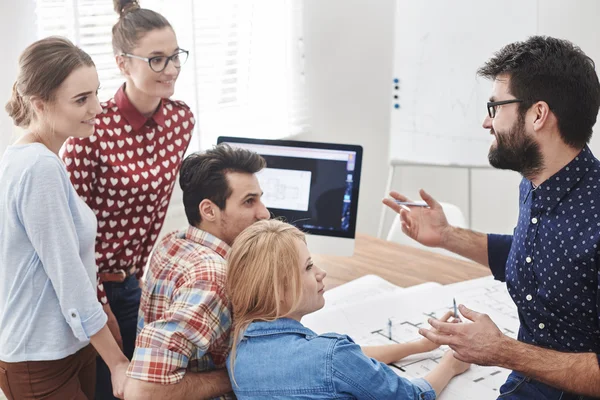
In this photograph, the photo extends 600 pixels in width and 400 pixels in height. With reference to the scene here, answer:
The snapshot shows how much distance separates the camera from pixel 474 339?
5.24 feet

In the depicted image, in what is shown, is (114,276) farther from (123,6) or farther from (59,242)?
(123,6)

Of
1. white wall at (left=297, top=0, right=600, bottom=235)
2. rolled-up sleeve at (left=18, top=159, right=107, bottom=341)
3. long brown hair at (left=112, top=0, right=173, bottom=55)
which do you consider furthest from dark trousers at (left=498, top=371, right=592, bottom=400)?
white wall at (left=297, top=0, right=600, bottom=235)

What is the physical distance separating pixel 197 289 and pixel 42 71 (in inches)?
25.9

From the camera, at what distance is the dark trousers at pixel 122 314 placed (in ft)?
7.22

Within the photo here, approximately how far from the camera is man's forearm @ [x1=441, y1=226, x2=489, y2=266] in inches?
83.1

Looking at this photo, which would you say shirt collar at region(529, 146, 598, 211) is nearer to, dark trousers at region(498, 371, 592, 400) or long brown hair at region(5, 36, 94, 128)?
dark trousers at region(498, 371, 592, 400)

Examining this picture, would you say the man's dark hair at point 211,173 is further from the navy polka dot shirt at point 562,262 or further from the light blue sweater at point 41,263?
the navy polka dot shirt at point 562,262

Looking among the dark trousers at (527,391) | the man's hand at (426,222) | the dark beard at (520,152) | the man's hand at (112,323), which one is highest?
the dark beard at (520,152)

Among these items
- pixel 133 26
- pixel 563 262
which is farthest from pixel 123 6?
pixel 563 262

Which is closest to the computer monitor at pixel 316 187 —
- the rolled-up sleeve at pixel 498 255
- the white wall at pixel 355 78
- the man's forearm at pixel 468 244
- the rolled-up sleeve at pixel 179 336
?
the man's forearm at pixel 468 244

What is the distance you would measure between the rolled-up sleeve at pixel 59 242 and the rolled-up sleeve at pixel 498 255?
110 cm

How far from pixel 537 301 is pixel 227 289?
28.8 inches

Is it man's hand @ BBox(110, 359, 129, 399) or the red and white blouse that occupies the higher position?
the red and white blouse

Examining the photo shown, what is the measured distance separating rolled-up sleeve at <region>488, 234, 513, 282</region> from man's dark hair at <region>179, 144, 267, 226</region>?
714mm
